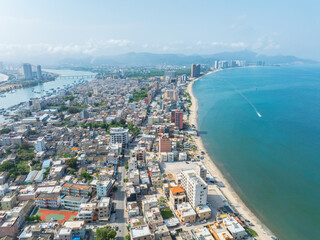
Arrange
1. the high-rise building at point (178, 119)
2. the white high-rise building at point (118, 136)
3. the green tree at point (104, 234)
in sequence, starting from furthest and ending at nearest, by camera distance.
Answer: the high-rise building at point (178, 119) → the white high-rise building at point (118, 136) → the green tree at point (104, 234)

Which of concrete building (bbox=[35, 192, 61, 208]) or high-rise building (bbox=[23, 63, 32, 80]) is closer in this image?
concrete building (bbox=[35, 192, 61, 208])

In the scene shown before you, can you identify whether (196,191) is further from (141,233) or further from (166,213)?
(141,233)

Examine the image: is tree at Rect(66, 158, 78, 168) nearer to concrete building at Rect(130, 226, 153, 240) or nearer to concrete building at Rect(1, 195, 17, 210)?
concrete building at Rect(1, 195, 17, 210)

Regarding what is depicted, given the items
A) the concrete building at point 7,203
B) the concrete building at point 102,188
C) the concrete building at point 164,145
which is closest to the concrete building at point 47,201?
the concrete building at point 7,203

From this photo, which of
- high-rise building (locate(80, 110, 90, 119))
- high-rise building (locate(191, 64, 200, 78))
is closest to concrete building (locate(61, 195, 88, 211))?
high-rise building (locate(80, 110, 90, 119))

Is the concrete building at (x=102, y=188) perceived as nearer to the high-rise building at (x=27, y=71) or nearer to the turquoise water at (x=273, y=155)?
the turquoise water at (x=273, y=155)

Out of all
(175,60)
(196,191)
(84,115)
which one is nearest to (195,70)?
(84,115)

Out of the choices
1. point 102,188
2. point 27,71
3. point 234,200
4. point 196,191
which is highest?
point 27,71

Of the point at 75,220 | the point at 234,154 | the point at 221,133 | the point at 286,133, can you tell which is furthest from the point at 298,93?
the point at 75,220
